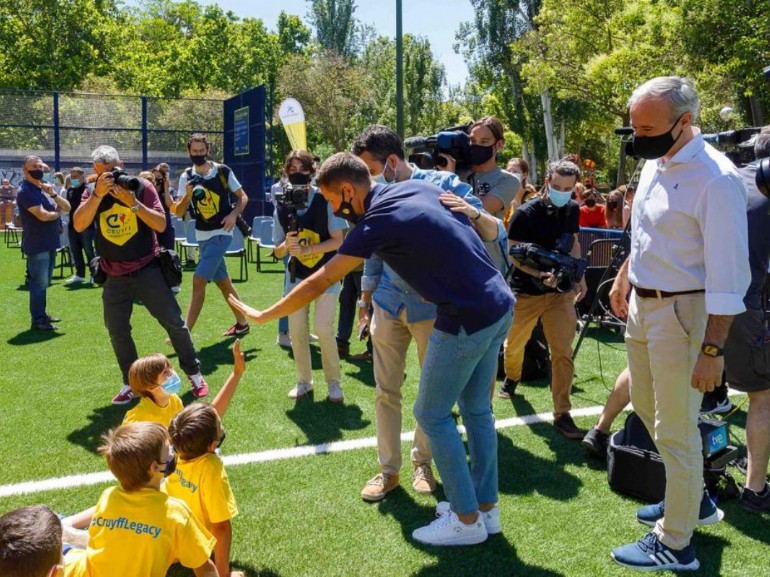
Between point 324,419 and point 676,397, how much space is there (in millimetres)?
2900

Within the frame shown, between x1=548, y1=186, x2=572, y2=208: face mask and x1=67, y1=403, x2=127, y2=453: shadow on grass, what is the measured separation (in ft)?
11.7

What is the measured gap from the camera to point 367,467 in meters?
4.51

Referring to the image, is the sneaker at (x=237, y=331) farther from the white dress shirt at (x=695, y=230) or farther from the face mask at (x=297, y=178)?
the white dress shirt at (x=695, y=230)

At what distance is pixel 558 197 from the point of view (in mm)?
5059

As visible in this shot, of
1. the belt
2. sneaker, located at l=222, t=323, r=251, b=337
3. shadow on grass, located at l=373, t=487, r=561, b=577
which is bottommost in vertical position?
shadow on grass, located at l=373, t=487, r=561, b=577

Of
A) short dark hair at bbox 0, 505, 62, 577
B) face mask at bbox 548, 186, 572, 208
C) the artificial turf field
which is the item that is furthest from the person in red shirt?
short dark hair at bbox 0, 505, 62, 577

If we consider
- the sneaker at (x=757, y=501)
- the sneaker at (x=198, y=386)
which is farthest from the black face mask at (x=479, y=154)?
the sneaker at (x=198, y=386)

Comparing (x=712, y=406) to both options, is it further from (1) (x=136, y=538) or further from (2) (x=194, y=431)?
(1) (x=136, y=538)

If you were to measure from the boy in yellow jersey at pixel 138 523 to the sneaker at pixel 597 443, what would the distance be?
8.84ft

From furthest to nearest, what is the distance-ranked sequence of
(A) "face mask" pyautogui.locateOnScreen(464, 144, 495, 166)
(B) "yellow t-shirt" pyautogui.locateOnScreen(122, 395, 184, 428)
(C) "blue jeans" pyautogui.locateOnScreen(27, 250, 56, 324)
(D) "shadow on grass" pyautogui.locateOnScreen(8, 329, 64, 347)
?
(C) "blue jeans" pyautogui.locateOnScreen(27, 250, 56, 324) < (D) "shadow on grass" pyautogui.locateOnScreen(8, 329, 64, 347) < (A) "face mask" pyautogui.locateOnScreen(464, 144, 495, 166) < (B) "yellow t-shirt" pyautogui.locateOnScreen(122, 395, 184, 428)

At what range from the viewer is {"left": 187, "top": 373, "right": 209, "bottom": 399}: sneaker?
19.1 ft

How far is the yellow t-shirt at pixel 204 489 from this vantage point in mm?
3127

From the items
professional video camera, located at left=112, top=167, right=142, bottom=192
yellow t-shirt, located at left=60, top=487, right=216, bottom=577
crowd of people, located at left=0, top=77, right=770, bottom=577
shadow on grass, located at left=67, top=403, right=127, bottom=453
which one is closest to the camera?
yellow t-shirt, located at left=60, top=487, right=216, bottom=577

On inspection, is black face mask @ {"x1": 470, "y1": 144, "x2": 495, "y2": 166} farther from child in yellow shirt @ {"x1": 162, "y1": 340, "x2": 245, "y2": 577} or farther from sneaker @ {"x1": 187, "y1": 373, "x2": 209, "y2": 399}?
A: sneaker @ {"x1": 187, "y1": 373, "x2": 209, "y2": 399}
